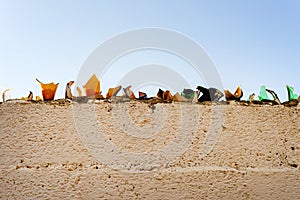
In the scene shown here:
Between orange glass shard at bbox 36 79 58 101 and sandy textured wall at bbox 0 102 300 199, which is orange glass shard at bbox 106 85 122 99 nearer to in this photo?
sandy textured wall at bbox 0 102 300 199

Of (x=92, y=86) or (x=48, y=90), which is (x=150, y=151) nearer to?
(x=92, y=86)

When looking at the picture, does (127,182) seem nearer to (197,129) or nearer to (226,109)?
(197,129)

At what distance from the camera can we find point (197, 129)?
1579mm

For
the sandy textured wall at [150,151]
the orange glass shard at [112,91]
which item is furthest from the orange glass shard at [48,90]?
the orange glass shard at [112,91]

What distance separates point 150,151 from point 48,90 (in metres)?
0.56

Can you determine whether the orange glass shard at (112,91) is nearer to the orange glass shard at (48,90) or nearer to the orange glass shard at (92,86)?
the orange glass shard at (92,86)

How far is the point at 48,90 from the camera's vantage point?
158 cm

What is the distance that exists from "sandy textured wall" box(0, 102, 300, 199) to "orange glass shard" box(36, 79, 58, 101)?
0.07m

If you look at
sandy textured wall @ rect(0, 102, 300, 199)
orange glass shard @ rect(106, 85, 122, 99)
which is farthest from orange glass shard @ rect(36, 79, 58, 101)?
orange glass shard @ rect(106, 85, 122, 99)

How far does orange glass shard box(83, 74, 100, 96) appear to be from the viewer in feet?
5.25

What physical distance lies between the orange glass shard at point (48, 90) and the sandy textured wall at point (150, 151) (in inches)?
2.6

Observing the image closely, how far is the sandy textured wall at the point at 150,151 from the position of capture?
1.48m

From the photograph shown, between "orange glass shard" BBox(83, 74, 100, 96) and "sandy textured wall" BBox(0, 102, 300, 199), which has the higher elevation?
"orange glass shard" BBox(83, 74, 100, 96)

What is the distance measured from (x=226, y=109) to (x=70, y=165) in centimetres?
78
